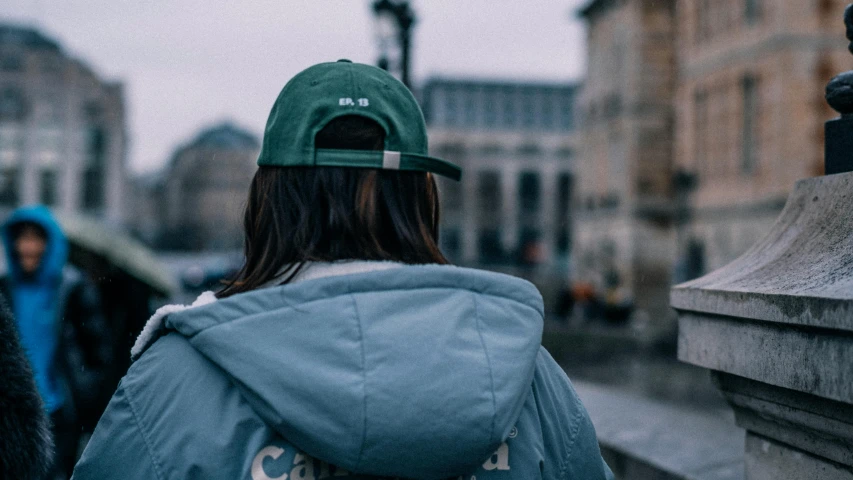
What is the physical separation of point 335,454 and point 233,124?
90.1 metres

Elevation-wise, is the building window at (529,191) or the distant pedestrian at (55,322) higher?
the building window at (529,191)

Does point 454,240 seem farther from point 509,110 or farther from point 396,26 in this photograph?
point 396,26

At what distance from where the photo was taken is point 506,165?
7356 cm

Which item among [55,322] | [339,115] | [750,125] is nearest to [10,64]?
[750,125]

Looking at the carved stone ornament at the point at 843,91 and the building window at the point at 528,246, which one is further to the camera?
the building window at the point at 528,246

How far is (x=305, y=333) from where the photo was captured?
134cm

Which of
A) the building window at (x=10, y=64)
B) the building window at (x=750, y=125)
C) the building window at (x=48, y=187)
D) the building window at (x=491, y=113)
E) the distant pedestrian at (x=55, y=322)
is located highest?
the building window at (x=491, y=113)

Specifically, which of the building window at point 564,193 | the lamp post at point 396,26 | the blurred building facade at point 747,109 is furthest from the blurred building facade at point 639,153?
the building window at point 564,193

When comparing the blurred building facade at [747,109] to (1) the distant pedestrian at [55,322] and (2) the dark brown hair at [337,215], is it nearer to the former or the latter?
(1) the distant pedestrian at [55,322]

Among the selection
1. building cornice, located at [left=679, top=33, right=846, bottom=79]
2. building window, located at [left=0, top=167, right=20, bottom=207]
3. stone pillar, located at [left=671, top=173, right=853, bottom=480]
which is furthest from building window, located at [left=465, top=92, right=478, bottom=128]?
stone pillar, located at [left=671, top=173, right=853, bottom=480]

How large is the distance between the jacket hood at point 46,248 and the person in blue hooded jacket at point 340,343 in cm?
344

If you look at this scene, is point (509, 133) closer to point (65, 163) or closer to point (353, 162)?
point (65, 163)

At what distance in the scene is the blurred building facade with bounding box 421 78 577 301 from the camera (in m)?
70.6

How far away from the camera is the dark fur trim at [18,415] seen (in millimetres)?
1413
